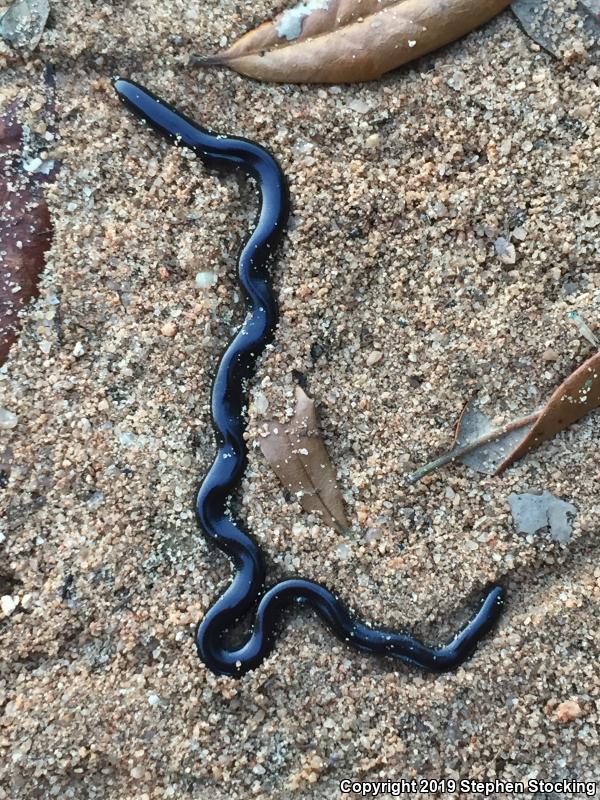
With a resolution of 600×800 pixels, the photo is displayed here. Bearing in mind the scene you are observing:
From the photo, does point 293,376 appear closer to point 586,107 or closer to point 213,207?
point 213,207

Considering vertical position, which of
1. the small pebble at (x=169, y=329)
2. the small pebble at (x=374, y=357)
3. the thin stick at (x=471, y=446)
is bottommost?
the thin stick at (x=471, y=446)

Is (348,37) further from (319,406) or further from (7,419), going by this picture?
(7,419)

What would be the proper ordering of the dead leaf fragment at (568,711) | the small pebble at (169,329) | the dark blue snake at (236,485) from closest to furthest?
1. the dead leaf fragment at (568,711)
2. the dark blue snake at (236,485)
3. the small pebble at (169,329)

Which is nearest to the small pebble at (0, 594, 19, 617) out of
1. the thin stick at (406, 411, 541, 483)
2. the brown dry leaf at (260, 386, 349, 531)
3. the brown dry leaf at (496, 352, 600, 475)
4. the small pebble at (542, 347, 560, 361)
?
the brown dry leaf at (260, 386, 349, 531)

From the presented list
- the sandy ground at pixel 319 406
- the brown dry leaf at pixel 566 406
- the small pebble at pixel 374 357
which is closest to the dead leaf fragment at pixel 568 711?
the sandy ground at pixel 319 406

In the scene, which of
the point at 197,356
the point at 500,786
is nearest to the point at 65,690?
the point at 197,356

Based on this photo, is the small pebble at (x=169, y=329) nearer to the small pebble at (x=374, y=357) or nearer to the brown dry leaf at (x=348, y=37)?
the small pebble at (x=374, y=357)

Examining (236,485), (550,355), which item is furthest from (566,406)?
(236,485)
